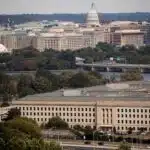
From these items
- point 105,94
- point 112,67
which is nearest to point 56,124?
point 105,94

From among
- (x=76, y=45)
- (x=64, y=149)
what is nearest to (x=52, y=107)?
(x=64, y=149)

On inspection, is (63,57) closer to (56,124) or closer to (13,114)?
(13,114)

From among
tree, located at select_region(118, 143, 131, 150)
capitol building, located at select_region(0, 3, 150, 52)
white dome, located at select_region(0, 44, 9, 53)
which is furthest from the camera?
capitol building, located at select_region(0, 3, 150, 52)

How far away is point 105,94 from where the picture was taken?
17562 mm

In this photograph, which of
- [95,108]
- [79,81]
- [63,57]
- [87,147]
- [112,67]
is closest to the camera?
[87,147]

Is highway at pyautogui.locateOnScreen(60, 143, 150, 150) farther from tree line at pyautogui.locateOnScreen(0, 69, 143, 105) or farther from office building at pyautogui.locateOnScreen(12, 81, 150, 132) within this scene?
tree line at pyautogui.locateOnScreen(0, 69, 143, 105)

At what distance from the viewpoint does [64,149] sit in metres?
13.6

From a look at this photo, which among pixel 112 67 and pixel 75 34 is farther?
pixel 75 34

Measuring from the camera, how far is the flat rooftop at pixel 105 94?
672 inches

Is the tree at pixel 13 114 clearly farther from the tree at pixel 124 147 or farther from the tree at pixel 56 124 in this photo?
the tree at pixel 124 147

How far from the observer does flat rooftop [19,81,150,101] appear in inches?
672

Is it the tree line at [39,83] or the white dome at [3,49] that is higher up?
the tree line at [39,83]

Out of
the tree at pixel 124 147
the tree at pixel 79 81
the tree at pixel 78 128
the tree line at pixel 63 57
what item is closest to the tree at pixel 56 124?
the tree at pixel 78 128

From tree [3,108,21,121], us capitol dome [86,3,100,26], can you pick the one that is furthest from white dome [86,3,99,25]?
tree [3,108,21,121]
